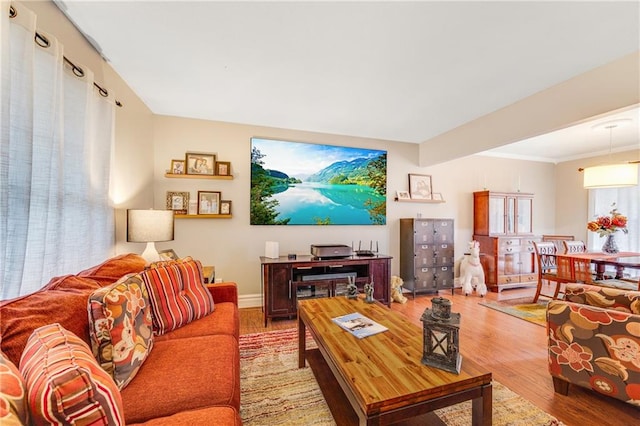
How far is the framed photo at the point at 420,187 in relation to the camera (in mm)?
4312

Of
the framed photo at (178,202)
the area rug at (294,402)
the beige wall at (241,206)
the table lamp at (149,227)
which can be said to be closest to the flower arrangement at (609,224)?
the beige wall at (241,206)

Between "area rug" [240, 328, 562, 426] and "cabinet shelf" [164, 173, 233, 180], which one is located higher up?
"cabinet shelf" [164, 173, 233, 180]

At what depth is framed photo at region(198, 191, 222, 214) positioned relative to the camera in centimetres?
330

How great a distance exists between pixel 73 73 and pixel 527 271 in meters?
6.25

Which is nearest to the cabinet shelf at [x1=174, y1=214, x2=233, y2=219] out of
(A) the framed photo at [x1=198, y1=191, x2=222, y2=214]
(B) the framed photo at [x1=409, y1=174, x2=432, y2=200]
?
(A) the framed photo at [x1=198, y1=191, x2=222, y2=214]

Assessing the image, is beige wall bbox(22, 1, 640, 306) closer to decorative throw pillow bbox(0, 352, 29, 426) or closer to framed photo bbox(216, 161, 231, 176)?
framed photo bbox(216, 161, 231, 176)

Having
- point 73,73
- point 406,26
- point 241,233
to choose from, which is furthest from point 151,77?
point 406,26

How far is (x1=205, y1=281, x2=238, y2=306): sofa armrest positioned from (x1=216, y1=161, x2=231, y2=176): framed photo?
1.63m

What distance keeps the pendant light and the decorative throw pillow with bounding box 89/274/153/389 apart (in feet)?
Answer: 16.7

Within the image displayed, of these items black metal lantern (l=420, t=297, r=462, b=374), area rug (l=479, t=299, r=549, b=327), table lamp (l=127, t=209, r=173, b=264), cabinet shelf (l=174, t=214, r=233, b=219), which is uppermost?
cabinet shelf (l=174, t=214, r=233, b=219)

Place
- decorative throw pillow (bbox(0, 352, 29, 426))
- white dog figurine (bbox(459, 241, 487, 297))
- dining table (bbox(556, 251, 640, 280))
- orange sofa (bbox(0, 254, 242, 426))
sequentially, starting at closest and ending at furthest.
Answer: decorative throw pillow (bbox(0, 352, 29, 426))
orange sofa (bbox(0, 254, 242, 426))
dining table (bbox(556, 251, 640, 280))
white dog figurine (bbox(459, 241, 487, 297))

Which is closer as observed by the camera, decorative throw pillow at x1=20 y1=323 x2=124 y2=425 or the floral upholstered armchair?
decorative throw pillow at x1=20 y1=323 x2=124 y2=425

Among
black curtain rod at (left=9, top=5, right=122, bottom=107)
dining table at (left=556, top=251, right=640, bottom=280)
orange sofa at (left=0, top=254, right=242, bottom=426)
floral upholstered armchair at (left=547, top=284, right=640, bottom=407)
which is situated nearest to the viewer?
orange sofa at (left=0, top=254, right=242, bottom=426)

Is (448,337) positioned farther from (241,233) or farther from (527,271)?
(527,271)
